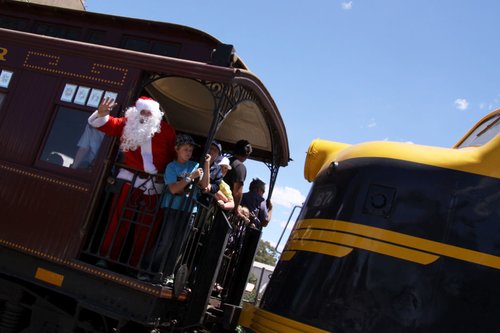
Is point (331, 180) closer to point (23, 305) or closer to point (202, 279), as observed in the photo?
point (202, 279)

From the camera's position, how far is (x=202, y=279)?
4.78 meters

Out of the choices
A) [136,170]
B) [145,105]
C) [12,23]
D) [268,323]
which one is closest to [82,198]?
[136,170]

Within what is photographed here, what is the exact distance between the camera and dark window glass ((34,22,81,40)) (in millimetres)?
5980

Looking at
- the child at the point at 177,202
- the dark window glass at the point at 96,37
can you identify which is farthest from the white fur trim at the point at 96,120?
the dark window glass at the point at 96,37

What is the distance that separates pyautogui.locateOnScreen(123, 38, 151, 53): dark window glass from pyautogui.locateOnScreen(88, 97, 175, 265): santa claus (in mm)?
1289

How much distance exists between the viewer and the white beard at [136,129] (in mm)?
4508

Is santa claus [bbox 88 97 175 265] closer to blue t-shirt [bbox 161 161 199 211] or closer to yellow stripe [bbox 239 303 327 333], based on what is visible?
blue t-shirt [bbox 161 161 199 211]

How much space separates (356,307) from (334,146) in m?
1.62

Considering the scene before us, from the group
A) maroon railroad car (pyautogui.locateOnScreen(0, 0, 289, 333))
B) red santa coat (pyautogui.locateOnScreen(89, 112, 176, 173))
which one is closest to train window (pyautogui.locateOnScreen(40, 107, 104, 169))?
maroon railroad car (pyautogui.locateOnScreen(0, 0, 289, 333))

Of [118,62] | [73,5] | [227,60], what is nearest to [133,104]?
[118,62]

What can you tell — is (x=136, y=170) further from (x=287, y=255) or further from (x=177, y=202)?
(x=287, y=255)

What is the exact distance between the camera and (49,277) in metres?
4.55

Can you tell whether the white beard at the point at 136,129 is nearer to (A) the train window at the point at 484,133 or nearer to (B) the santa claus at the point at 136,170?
(B) the santa claus at the point at 136,170

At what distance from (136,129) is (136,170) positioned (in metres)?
0.39
